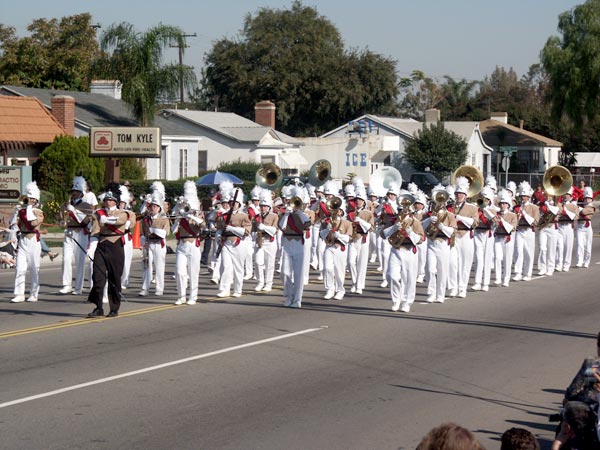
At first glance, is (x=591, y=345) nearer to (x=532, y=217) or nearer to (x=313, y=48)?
(x=532, y=217)

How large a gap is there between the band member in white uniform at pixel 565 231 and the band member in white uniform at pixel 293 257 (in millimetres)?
8910

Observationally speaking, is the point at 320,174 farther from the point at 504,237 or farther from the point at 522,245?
the point at 504,237

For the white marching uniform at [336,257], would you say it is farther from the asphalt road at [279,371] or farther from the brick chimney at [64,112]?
the brick chimney at [64,112]

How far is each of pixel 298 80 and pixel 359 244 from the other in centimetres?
6578

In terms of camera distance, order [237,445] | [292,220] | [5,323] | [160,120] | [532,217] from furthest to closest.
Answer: [160,120] < [532,217] < [292,220] < [5,323] < [237,445]

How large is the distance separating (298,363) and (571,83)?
53697mm

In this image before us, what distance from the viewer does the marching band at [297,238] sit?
1678 centimetres

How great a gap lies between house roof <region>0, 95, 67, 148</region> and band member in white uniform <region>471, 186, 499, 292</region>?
22213 mm

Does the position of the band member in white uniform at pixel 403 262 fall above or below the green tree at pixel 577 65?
below

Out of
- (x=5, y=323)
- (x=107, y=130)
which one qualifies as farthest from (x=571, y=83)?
(x=5, y=323)

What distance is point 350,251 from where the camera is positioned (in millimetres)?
19703

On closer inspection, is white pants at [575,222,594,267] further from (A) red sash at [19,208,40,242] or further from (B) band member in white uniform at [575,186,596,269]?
(A) red sash at [19,208,40,242]

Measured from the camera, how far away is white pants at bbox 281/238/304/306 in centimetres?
1719

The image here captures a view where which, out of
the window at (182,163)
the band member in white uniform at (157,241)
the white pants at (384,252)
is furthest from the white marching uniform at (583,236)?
the window at (182,163)
